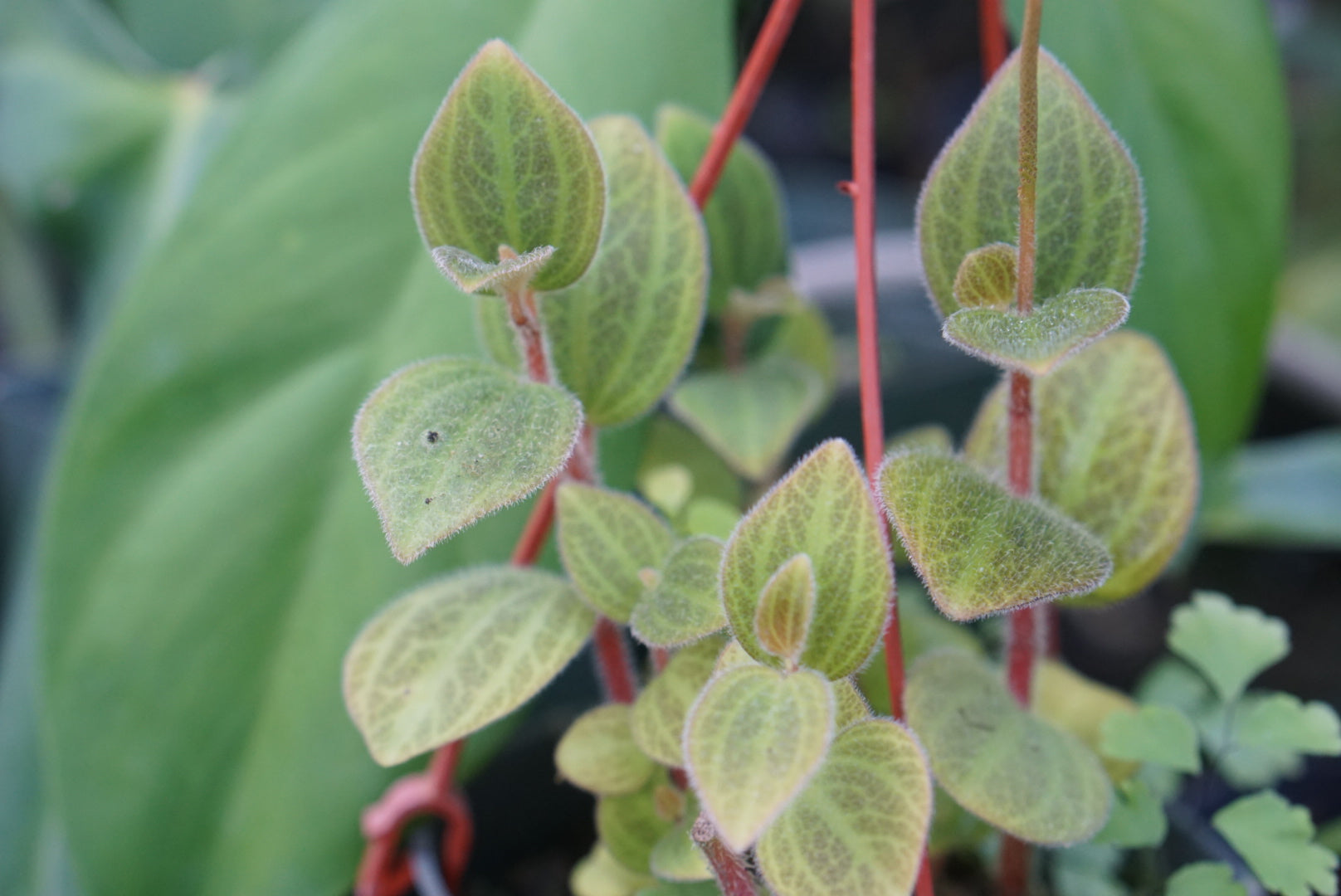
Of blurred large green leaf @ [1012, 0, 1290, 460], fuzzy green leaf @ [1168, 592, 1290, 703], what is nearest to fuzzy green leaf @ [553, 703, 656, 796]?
fuzzy green leaf @ [1168, 592, 1290, 703]

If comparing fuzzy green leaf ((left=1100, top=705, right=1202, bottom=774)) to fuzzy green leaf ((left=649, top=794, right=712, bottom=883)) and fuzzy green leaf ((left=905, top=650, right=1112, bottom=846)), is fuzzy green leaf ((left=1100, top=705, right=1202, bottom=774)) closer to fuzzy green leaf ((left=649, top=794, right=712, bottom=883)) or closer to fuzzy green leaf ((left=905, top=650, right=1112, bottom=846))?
fuzzy green leaf ((left=905, top=650, right=1112, bottom=846))

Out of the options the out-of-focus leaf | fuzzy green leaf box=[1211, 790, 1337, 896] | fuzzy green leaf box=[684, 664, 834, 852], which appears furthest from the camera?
the out-of-focus leaf

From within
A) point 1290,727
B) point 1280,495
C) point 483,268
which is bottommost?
point 1280,495

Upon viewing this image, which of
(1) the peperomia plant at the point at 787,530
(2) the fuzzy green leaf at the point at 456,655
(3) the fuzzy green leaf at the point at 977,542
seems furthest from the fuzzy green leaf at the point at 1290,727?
(2) the fuzzy green leaf at the point at 456,655

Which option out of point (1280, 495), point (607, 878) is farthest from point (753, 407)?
point (1280, 495)

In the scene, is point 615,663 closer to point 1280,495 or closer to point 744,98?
point 744,98

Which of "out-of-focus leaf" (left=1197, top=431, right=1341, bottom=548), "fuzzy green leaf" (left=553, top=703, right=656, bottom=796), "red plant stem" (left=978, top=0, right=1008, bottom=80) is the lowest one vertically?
"out-of-focus leaf" (left=1197, top=431, right=1341, bottom=548)
